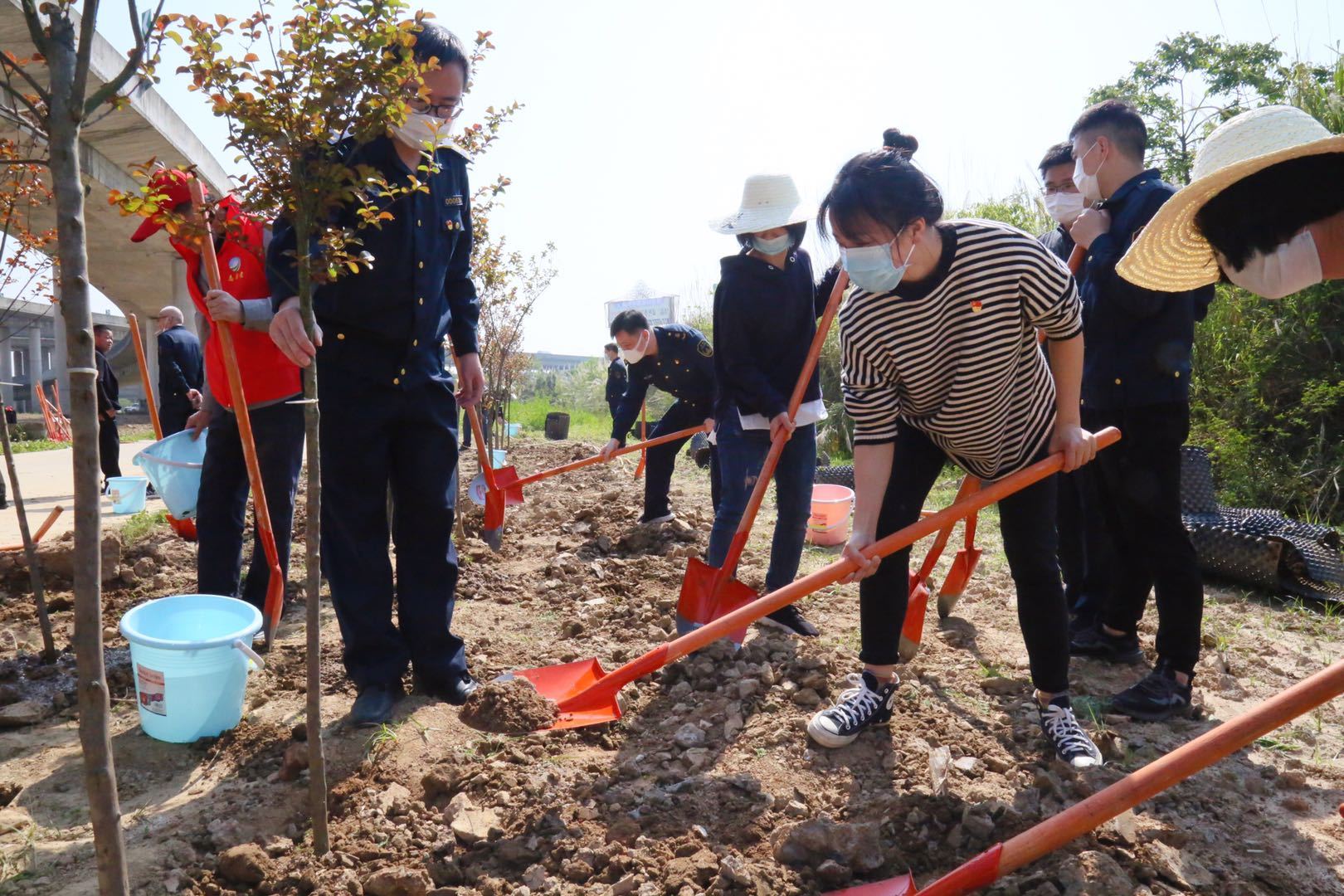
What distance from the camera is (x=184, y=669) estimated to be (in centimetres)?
246

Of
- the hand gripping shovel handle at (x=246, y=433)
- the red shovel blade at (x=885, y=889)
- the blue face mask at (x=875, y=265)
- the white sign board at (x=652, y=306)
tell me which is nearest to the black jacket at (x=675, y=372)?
the hand gripping shovel handle at (x=246, y=433)

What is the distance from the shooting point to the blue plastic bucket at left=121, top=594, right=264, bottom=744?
8.00 ft

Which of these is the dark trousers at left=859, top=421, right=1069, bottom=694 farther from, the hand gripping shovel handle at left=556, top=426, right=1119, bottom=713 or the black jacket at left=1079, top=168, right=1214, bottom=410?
the black jacket at left=1079, top=168, right=1214, bottom=410

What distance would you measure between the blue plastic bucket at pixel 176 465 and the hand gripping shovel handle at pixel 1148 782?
3.67 m

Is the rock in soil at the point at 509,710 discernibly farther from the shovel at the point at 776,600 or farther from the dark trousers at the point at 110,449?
the dark trousers at the point at 110,449

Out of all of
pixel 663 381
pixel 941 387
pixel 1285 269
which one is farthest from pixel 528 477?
pixel 1285 269

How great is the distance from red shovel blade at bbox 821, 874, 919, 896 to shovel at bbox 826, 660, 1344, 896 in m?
0.16

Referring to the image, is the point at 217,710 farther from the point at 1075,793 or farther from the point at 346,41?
the point at 1075,793

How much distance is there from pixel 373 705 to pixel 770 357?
6.39 feet

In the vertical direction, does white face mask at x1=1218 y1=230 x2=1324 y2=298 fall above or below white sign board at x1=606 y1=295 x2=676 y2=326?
below

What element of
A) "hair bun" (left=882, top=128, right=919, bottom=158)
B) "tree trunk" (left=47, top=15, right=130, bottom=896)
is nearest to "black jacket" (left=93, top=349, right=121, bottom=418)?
"hair bun" (left=882, top=128, right=919, bottom=158)

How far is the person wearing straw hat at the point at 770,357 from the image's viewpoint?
3.37 metres

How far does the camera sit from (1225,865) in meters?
1.97

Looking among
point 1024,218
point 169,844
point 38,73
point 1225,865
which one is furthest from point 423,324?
point 1024,218
